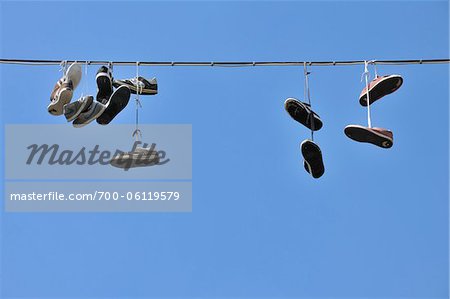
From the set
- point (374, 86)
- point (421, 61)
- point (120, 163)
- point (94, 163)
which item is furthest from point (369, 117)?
point (94, 163)

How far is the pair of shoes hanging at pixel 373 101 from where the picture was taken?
7.70 metres

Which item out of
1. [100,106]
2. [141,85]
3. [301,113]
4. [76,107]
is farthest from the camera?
[141,85]

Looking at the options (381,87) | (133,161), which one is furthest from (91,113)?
(381,87)

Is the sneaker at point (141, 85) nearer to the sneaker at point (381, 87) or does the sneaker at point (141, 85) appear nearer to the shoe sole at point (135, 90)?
the shoe sole at point (135, 90)

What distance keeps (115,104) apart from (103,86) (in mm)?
291

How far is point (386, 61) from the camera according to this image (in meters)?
7.18

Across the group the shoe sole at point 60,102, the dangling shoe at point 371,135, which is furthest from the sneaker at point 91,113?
the dangling shoe at point 371,135

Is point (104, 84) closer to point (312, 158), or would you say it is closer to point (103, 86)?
point (103, 86)

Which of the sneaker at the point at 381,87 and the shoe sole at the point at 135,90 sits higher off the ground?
the shoe sole at the point at 135,90

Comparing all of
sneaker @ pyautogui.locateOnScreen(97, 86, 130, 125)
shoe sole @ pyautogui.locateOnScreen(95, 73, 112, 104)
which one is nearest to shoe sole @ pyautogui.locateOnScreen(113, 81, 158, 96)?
shoe sole @ pyautogui.locateOnScreen(95, 73, 112, 104)

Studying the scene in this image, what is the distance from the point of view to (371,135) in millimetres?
7723

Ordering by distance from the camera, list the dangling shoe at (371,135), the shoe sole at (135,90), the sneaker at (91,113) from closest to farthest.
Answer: the dangling shoe at (371,135) → the sneaker at (91,113) → the shoe sole at (135,90)

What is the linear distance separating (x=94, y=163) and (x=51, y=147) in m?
0.63

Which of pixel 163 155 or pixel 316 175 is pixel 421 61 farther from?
pixel 163 155
